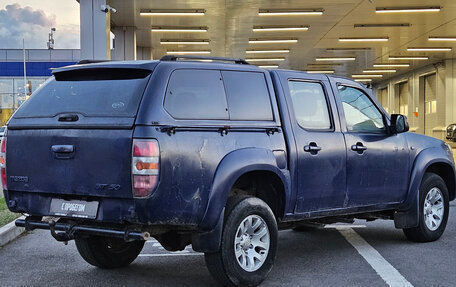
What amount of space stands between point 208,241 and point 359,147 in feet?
7.90

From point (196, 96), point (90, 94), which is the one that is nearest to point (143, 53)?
point (90, 94)

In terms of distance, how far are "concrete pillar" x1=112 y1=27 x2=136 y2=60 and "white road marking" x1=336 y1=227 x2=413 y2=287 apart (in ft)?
53.7

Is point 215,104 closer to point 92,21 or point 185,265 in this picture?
point 185,265

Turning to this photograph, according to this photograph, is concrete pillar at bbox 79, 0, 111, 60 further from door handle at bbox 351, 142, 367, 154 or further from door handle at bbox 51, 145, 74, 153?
door handle at bbox 51, 145, 74, 153

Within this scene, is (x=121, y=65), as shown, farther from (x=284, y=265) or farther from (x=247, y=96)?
(x=284, y=265)

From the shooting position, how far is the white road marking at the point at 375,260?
6066 millimetres

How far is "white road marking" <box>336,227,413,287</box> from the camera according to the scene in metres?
6.07

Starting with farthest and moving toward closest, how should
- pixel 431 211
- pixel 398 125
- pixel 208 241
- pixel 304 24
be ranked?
pixel 304 24
pixel 431 211
pixel 398 125
pixel 208 241

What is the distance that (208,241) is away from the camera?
5.43 metres

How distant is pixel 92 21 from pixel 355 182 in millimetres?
12402

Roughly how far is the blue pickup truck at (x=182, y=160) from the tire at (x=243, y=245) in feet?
0.04

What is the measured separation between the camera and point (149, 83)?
213 inches

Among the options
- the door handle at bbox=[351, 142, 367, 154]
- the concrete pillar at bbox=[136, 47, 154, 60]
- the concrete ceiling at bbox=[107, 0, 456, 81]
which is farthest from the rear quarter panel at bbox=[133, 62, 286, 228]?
the concrete pillar at bbox=[136, 47, 154, 60]

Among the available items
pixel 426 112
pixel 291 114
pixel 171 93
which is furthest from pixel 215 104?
pixel 426 112
